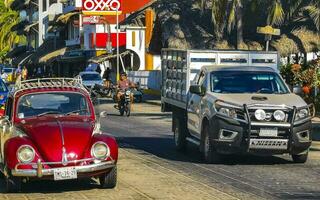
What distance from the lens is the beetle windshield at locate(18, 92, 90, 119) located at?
502 inches

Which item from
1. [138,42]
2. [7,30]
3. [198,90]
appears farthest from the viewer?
[7,30]

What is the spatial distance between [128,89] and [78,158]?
2140cm

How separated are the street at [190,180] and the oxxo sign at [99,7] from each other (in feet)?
136

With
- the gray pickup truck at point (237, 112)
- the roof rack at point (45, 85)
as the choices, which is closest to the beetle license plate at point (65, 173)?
the roof rack at point (45, 85)

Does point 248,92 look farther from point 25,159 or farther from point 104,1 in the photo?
point 104,1

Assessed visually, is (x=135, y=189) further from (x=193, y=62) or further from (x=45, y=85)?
(x=193, y=62)

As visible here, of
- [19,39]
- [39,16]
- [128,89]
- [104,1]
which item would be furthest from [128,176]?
[19,39]

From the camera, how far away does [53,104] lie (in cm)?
1286

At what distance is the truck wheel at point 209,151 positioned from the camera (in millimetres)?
15148

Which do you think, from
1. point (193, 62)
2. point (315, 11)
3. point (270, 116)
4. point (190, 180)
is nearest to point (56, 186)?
point (190, 180)

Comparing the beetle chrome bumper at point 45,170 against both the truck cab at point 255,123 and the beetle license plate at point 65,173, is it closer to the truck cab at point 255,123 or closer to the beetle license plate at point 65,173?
the beetle license plate at point 65,173

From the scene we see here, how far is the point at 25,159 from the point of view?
11234 millimetres

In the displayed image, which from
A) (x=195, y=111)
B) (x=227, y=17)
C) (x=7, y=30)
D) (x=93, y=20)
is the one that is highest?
(x=7, y=30)

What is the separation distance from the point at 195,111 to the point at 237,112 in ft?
6.24
